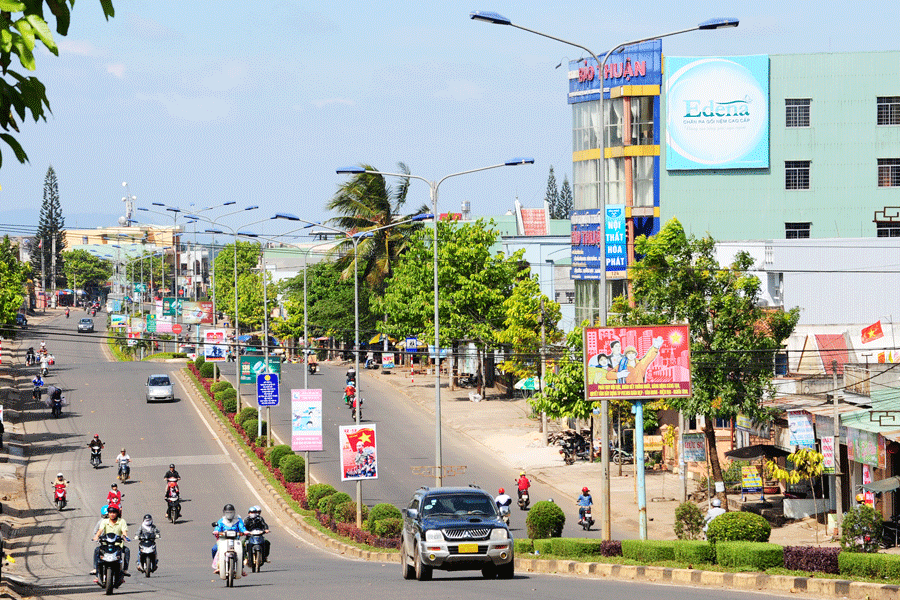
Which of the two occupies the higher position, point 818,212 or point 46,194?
point 46,194

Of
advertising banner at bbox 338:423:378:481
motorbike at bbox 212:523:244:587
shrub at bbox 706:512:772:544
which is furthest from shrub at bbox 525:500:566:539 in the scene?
motorbike at bbox 212:523:244:587

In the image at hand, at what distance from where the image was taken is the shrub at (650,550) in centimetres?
2084

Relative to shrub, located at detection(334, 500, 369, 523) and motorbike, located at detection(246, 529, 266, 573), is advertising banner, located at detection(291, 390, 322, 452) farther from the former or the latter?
motorbike, located at detection(246, 529, 266, 573)

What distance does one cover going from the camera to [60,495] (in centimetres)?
4131

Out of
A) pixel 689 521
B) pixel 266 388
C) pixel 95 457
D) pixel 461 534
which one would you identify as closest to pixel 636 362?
pixel 689 521

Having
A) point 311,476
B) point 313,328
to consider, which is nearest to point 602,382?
point 311,476

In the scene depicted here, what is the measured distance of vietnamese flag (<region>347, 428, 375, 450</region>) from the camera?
33.5 meters

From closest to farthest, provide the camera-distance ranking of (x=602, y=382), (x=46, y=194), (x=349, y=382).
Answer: (x=602, y=382)
(x=349, y=382)
(x=46, y=194)

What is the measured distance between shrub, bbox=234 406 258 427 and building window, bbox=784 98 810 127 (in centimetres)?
2997

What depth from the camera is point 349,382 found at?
67.2 m

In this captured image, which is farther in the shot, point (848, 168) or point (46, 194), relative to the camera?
point (46, 194)

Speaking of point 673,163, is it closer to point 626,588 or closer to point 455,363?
point 455,363

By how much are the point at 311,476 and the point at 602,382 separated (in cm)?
2424

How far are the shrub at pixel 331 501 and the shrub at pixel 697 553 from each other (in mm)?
18992
